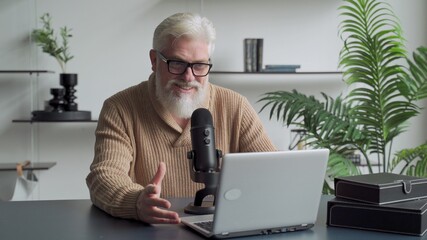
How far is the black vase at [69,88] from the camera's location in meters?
3.68

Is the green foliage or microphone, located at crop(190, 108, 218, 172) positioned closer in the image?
microphone, located at crop(190, 108, 218, 172)

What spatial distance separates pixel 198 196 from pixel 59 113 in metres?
2.22

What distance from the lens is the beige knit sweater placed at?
2043mm

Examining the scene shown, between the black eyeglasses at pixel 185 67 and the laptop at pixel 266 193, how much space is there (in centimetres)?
69

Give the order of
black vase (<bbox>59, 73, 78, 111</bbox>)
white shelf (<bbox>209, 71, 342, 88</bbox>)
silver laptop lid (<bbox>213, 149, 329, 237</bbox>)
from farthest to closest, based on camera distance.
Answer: white shelf (<bbox>209, 71, 342, 88</bbox>), black vase (<bbox>59, 73, 78, 111</bbox>), silver laptop lid (<bbox>213, 149, 329, 237</bbox>)

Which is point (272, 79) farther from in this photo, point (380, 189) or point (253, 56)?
point (380, 189)

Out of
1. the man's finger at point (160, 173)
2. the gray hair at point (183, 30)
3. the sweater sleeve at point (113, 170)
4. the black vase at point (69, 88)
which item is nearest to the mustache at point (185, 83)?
the gray hair at point (183, 30)

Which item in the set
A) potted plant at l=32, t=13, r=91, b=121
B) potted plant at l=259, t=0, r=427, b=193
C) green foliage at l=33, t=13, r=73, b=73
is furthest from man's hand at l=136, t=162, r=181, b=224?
green foliage at l=33, t=13, r=73, b=73

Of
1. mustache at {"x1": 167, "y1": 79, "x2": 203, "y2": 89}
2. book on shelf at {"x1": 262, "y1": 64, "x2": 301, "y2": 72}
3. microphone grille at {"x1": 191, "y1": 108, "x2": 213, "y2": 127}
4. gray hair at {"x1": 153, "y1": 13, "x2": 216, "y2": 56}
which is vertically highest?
gray hair at {"x1": 153, "y1": 13, "x2": 216, "y2": 56}

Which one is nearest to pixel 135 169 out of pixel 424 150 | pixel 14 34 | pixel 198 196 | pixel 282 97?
pixel 198 196

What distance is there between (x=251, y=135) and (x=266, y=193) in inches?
36.2

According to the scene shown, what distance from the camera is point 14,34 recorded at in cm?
381

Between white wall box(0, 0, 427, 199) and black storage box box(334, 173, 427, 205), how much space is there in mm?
2445

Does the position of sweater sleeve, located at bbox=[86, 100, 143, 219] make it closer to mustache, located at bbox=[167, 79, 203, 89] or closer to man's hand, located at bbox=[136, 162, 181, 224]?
man's hand, located at bbox=[136, 162, 181, 224]
